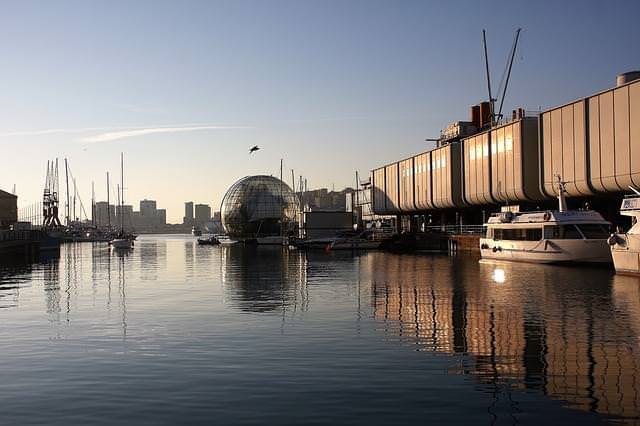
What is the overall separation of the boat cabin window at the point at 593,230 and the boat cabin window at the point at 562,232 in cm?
61

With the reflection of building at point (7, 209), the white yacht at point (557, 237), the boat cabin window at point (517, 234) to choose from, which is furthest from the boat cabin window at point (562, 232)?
the reflection of building at point (7, 209)

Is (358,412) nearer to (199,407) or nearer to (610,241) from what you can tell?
(199,407)

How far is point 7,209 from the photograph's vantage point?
152750 mm

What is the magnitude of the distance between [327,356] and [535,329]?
966 cm

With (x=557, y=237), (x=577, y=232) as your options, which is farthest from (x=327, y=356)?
(x=557, y=237)

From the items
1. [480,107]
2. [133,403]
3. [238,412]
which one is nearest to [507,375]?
[238,412]

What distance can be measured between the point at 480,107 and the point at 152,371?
125m

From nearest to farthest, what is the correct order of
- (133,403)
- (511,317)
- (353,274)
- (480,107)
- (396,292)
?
(133,403) → (511,317) → (396,292) → (353,274) → (480,107)

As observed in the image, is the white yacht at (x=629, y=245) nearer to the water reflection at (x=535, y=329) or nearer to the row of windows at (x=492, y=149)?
the water reflection at (x=535, y=329)

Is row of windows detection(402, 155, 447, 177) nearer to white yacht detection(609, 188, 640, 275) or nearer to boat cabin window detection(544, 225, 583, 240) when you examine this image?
boat cabin window detection(544, 225, 583, 240)

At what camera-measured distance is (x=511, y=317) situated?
33156 mm

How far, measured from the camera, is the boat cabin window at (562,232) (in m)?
70.0

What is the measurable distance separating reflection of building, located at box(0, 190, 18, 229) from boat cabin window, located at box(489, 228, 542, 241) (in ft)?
329

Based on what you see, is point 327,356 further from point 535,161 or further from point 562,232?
point 535,161
